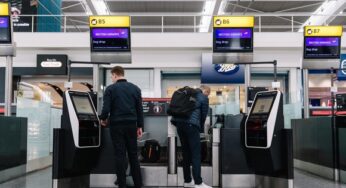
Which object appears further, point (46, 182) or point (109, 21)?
point (109, 21)

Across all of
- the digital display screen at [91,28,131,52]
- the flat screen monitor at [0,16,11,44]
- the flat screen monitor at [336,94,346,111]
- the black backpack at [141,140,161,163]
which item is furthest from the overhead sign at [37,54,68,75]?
the flat screen monitor at [336,94,346,111]

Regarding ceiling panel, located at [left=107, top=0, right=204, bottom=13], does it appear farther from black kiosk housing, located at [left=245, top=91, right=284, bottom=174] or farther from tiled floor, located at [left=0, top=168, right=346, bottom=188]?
black kiosk housing, located at [left=245, top=91, right=284, bottom=174]

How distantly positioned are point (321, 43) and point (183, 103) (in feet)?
13.1

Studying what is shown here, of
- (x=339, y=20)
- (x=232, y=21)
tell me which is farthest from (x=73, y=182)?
(x=339, y=20)

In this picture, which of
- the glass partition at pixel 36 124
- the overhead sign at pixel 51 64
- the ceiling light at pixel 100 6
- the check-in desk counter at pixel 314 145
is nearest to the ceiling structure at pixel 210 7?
the ceiling light at pixel 100 6

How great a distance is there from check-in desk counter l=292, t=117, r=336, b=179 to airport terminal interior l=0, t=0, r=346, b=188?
0.02 m

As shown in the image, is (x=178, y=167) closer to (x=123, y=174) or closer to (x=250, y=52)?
(x=123, y=174)

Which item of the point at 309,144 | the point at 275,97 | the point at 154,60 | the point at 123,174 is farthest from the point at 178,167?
the point at 154,60

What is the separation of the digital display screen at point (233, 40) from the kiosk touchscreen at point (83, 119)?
113 inches

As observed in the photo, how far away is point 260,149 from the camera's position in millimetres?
5527

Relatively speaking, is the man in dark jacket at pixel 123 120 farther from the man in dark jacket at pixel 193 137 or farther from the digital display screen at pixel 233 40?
the digital display screen at pixel 233 40

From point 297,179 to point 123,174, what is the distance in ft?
10.4

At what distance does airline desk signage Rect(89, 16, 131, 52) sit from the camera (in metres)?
7.83

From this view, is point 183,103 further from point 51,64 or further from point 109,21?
point 51,64
